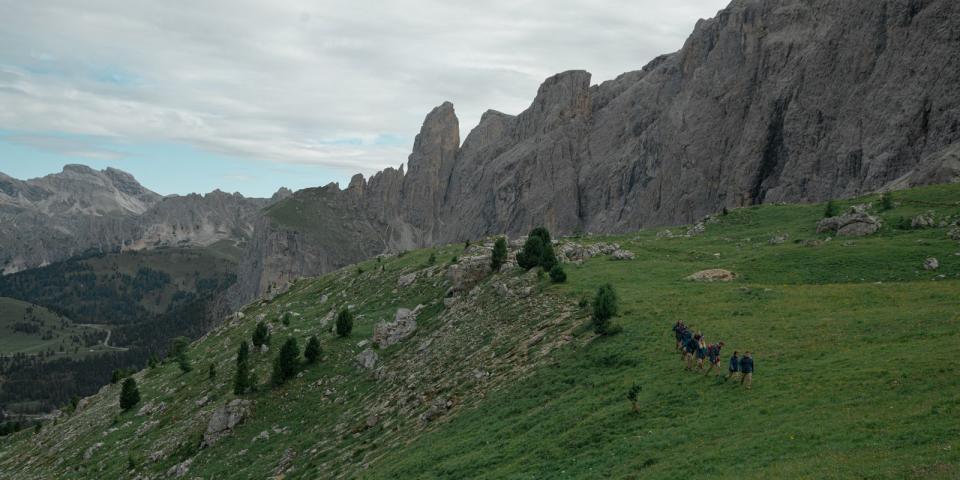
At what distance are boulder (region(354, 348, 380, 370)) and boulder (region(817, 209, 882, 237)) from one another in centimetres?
3879

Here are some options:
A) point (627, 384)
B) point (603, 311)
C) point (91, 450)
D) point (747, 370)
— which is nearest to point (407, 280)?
point (91, 450)

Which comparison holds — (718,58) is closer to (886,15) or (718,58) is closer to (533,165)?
(886,15)

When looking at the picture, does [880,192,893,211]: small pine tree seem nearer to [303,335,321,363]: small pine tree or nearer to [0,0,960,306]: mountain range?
[0,0,960,306]: mountain range

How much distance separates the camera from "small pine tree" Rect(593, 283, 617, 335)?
1310 inches

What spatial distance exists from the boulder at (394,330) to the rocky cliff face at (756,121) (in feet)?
188

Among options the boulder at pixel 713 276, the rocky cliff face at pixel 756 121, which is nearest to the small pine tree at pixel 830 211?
the rocky cliff face at pixel 756 121

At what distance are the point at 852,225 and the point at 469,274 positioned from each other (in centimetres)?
3178

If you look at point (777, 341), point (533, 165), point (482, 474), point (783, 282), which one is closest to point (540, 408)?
point (482, 474)

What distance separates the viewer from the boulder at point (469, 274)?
52438 millimetres

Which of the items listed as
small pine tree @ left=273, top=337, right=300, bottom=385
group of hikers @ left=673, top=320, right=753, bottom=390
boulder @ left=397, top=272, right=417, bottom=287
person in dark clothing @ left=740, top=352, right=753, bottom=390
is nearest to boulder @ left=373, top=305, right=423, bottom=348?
small pine tree @ left=273, top=337, right=300, bottom=385

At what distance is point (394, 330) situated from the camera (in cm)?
4978

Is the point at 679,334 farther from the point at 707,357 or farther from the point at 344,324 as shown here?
the point at 344,324

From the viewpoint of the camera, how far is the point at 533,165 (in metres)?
182

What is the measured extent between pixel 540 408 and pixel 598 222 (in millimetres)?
129987
